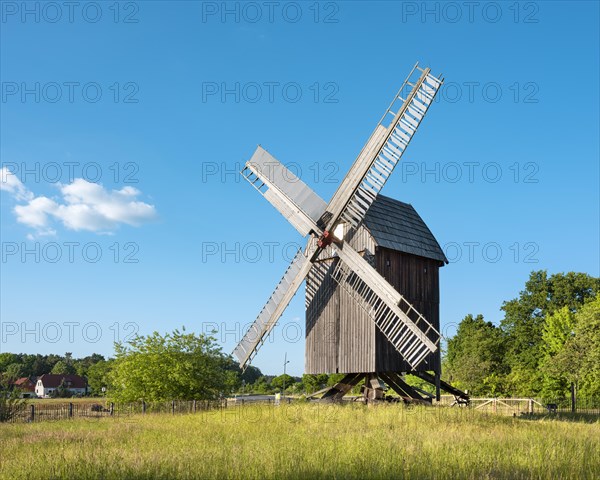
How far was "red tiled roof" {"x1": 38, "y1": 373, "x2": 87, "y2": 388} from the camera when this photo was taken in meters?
104

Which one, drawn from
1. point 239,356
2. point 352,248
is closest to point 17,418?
point 239,356

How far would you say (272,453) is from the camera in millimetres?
11156

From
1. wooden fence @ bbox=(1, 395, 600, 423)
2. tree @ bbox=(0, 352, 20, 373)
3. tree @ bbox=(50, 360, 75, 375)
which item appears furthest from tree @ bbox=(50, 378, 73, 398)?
wooden fence @ bbox=(1, 395, 600, 423)

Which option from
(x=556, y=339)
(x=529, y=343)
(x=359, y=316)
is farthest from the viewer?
(x=529, y=343)

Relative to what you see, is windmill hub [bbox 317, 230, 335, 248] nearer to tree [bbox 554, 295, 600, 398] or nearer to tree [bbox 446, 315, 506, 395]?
tree [bbox 554, 295, 600, 398]

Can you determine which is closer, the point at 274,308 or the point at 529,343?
the point at 274,308

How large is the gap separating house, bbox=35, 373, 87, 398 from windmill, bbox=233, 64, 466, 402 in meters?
88.2

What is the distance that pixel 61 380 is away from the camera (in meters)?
105

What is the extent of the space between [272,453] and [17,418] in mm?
20536

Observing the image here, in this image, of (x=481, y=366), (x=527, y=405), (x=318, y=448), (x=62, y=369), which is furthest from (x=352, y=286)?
(x=62, y=369)

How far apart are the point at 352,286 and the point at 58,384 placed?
96786 mm

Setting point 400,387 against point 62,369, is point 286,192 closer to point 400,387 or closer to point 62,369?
point 400,387

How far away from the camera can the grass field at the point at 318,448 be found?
9969 millimetres

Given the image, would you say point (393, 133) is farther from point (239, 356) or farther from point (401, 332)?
point (239, 356)
